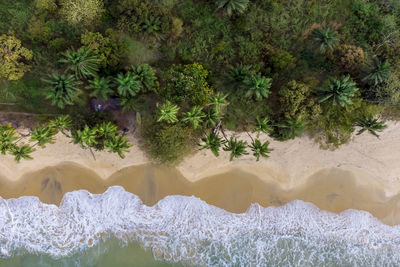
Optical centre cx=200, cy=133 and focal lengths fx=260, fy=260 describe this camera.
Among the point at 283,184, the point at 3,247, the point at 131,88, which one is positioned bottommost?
the point at 3,247

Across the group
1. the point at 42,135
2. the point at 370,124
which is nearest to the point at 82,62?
the point at 42,135

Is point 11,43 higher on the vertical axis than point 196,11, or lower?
lower

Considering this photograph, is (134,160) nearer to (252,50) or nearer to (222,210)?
(222,210)

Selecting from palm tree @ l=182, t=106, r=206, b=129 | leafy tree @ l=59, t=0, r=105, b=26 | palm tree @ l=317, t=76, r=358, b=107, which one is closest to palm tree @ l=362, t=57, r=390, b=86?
palm tree @ l=317, t=76, r=358, b=107

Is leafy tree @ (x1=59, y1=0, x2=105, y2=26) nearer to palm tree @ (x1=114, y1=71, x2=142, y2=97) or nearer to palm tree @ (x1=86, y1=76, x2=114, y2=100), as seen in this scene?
palm tree @ (x1=86, y1=76, x2=114, y2=100)

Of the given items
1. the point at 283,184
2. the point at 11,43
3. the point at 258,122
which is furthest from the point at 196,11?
the point at 283,184

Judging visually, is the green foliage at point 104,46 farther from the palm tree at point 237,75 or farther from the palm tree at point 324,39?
the palm tree at point 324,39
